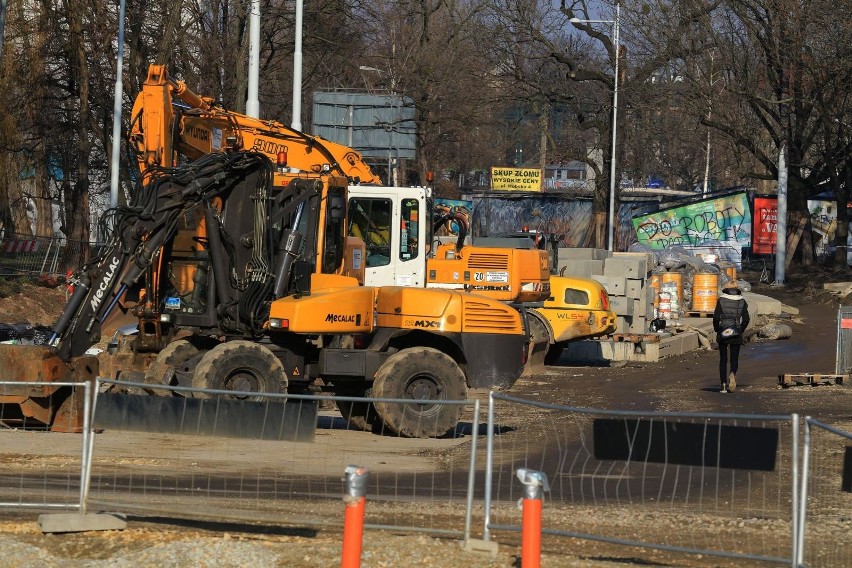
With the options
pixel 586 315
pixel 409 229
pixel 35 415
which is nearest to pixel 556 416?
pixel 35 415

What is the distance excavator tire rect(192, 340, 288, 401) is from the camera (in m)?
14.7

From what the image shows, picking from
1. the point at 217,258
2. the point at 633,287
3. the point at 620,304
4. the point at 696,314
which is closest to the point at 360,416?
the point at 217,258

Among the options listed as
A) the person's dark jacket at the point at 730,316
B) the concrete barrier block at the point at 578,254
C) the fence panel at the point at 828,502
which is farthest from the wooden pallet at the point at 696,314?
the fence panel at the point at 828,502

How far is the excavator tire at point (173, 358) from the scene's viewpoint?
15.0 metres

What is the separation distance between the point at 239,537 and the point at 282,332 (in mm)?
6355

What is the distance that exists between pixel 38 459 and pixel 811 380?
14.1 m

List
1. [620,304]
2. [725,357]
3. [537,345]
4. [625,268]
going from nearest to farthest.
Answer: [725,357] → [537,345] → [620,304] → [625,268]

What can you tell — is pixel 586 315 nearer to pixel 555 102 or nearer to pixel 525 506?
pixel 525 506

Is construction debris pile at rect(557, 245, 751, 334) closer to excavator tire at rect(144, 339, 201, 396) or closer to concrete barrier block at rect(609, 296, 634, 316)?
concrete barrier block at rect(609, 296, 634, 316)

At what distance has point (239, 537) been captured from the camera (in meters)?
9.17

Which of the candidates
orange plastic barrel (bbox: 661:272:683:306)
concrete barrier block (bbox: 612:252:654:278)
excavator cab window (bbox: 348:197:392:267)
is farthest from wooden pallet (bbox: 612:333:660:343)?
excavator cab window (bbox: 348:197:392:267)

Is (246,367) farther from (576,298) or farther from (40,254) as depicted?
(40,254)

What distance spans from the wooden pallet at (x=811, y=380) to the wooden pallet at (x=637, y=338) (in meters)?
4.77

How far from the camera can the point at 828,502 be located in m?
9.33
